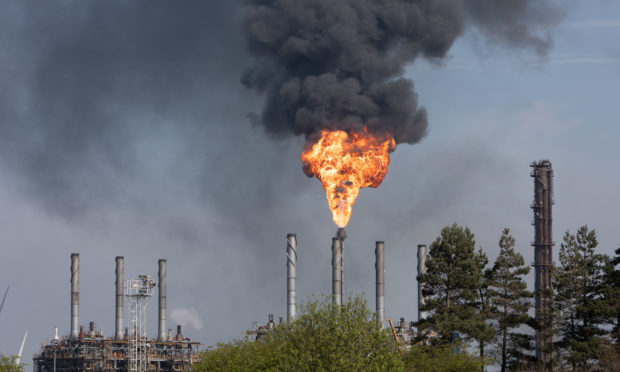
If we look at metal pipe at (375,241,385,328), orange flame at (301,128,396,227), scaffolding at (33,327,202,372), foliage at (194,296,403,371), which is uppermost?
orange flame at (301,128,396,227)

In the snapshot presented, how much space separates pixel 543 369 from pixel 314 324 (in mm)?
24265

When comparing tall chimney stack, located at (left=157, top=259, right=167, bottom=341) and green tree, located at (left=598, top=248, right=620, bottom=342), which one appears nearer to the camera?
green tree, located at (left=598, top=248, right=620, bottom=342)

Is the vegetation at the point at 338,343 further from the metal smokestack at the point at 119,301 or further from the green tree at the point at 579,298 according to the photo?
the metal smokestack at the point at 119,301

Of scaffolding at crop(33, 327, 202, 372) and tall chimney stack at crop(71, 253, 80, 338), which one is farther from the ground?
tall chimney stack at crop(71, 253, 80, 338)

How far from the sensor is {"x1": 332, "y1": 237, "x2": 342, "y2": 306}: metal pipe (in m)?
117

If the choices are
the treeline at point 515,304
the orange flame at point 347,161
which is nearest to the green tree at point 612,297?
the treeline at point 515,304

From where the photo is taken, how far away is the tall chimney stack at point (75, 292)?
128m

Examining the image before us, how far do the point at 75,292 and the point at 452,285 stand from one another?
233ft

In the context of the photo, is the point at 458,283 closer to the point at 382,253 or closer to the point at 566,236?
the point at 566,236

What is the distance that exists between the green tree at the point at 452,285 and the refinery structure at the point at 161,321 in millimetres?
39173

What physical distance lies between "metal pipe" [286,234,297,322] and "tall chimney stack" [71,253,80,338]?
3159cm

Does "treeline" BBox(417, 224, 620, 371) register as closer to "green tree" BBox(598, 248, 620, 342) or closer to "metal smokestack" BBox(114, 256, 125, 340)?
"green tree" BBox(598, 248, 620, 342)

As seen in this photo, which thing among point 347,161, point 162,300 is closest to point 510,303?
point 347,161

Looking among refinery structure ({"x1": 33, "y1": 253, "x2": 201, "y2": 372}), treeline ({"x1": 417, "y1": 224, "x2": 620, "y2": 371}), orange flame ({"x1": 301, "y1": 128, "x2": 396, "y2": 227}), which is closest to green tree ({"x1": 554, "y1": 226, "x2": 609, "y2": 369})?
treeline ({"x1": 417, "y1": 224, "x2": 620, "y2": 371})
